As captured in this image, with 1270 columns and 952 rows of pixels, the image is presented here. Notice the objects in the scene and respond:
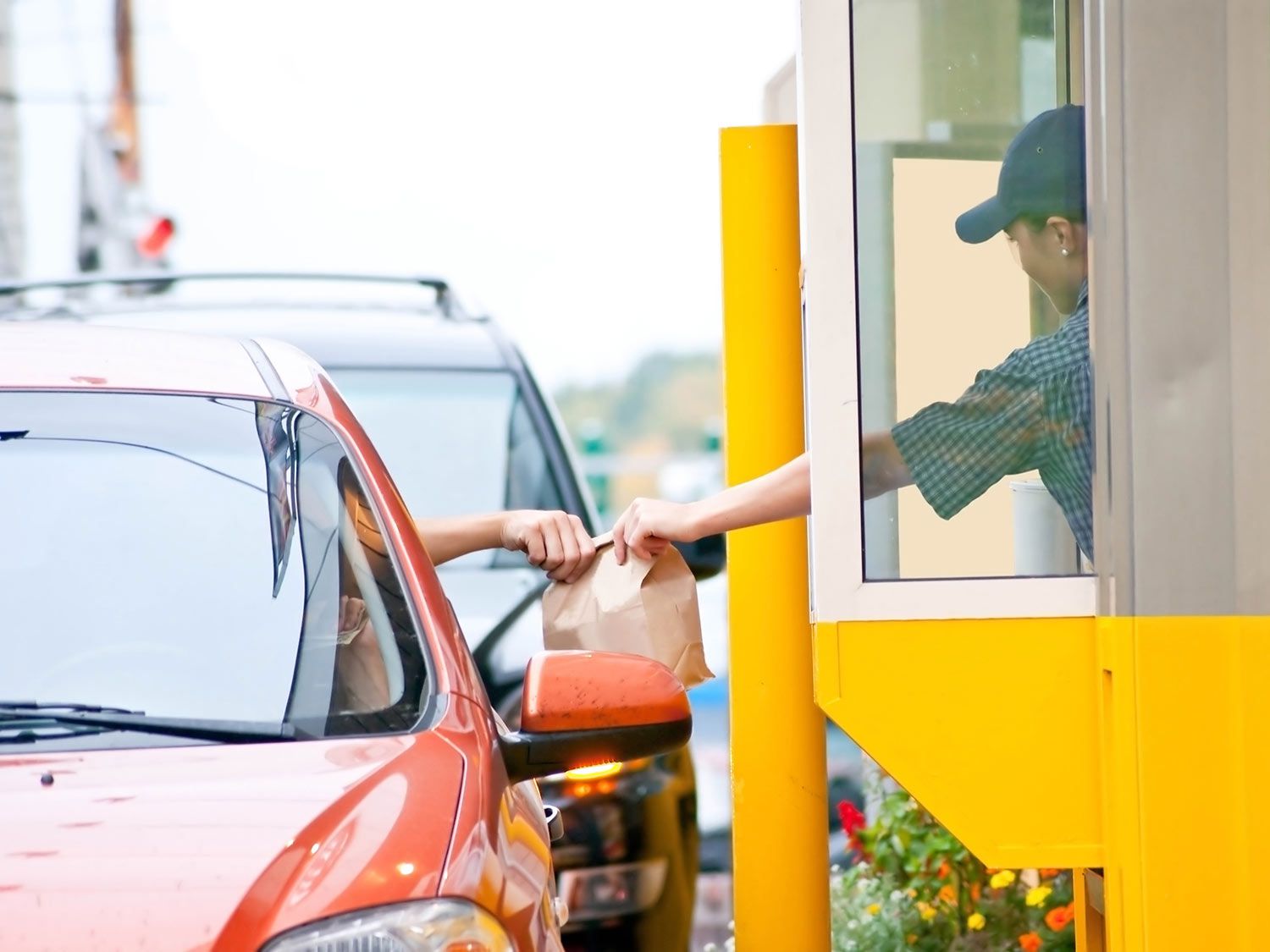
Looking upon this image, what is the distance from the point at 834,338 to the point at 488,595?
2170mm

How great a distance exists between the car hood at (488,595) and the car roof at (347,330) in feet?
2.91

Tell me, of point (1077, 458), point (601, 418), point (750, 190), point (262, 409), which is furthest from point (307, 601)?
point (601, 418)

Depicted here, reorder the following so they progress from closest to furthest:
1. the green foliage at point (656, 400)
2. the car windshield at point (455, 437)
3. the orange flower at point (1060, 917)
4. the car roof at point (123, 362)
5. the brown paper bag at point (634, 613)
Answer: the car roof at point (123, 362)
the brown paper bag at point (634, 613)
the orange flower at point (1060, 917)
the car windshield at point (455, 437)
the green foliage at point (656, 400)

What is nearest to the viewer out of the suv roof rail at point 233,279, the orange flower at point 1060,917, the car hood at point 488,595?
the orange flower at point 1060,917

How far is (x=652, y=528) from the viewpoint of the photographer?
3275 mm

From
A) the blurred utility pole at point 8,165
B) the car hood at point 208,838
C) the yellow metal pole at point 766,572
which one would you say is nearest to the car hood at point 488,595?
the yellow metal pole at point 766,572

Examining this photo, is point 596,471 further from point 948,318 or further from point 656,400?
point 656,400

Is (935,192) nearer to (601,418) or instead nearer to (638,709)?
(638,709)

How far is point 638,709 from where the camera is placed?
2.51m

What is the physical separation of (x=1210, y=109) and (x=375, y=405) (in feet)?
10.8

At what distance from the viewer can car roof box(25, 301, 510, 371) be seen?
18.7 ft

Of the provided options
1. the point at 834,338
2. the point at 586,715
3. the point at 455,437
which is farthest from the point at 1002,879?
the point at 455,437

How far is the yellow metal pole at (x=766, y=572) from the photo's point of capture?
12.1 feet

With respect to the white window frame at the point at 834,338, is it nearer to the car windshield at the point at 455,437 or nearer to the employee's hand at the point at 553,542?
the employee's hand at the point at 553,542
